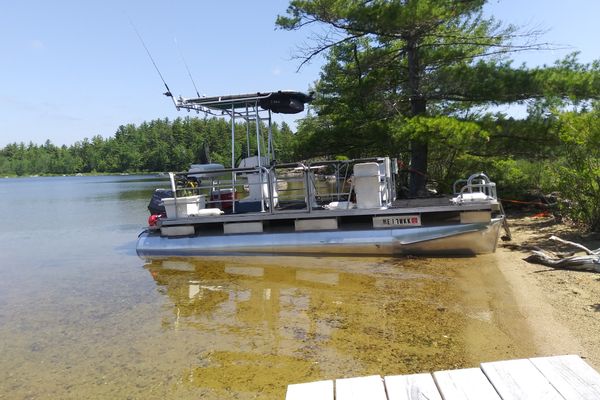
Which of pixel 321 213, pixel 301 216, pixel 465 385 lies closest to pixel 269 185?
pixel 301 216

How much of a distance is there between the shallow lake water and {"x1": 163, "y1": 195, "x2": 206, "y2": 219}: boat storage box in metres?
1.04

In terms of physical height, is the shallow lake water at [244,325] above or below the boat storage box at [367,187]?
below

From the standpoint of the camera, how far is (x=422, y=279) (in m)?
7.17

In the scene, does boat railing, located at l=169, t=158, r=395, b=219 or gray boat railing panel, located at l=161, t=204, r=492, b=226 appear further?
boat railing, located at l=169, t=158, r=395, b=219

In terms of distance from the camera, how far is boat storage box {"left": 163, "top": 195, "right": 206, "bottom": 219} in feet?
32.1

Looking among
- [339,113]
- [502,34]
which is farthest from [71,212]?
[502,34]

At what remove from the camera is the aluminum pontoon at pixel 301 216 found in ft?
27.1

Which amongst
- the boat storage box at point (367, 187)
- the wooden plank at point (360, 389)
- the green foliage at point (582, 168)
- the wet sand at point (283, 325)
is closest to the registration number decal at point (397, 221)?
the boat storage box at point (367, 187)

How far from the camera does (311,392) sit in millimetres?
2266

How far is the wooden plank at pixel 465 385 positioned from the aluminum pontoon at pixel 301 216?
6023 millimetres

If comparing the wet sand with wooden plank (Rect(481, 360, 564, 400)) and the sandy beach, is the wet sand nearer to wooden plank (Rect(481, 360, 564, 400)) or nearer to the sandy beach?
the sandy beach

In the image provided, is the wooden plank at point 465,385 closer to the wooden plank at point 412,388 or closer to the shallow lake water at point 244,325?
the wooden plank at point 412,388

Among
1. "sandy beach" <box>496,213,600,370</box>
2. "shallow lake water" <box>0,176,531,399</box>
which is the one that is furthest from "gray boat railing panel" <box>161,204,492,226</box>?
"sandy beach" <box>496,213,600,370</box>

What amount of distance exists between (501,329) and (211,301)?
4120 millimetres
